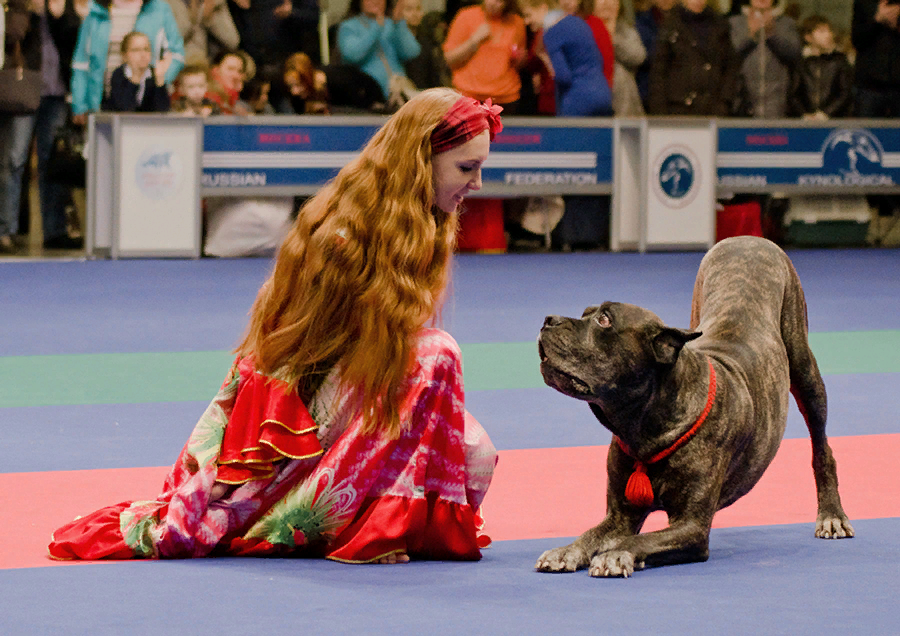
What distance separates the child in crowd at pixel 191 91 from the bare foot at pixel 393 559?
33.3 ft

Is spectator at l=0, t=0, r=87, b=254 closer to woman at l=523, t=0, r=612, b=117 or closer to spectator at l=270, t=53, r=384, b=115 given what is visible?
spectator at l=270, t=53, r=384, b=115

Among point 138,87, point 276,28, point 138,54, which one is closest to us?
point 138,54

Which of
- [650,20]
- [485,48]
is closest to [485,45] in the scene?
[485,48]

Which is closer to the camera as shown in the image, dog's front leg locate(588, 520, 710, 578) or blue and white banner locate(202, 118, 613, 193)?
dog's front leg locate(588, 520, 710, 578)

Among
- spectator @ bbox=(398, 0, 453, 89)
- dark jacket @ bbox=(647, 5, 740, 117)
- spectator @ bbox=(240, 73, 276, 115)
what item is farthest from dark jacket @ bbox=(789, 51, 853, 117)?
spectator @ bbox=(240, 73, 276, 115)

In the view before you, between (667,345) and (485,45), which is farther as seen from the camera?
(485,45)

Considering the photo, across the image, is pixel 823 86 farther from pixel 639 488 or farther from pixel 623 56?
pixel 639 488

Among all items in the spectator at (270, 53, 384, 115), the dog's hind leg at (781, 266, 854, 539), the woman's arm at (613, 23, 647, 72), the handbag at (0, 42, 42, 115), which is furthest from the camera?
the woman's arm at (613, 23, 647, 72)

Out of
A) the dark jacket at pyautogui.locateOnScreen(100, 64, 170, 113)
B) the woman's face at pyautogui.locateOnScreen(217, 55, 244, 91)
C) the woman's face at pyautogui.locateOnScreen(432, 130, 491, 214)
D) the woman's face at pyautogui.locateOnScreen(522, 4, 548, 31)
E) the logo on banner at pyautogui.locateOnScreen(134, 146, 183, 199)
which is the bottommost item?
the logo on banner at pyautogui.locateOnScreen(134, 146, 183, 199)

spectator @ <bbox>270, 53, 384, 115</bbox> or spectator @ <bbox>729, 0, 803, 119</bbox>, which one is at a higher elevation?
spectator @ <bbox>729, 0, 803, 119</bbox>

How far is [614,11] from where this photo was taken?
1489 cm

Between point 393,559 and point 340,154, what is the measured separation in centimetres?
1053

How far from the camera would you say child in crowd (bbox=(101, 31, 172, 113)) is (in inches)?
535

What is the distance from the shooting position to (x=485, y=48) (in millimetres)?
14414
